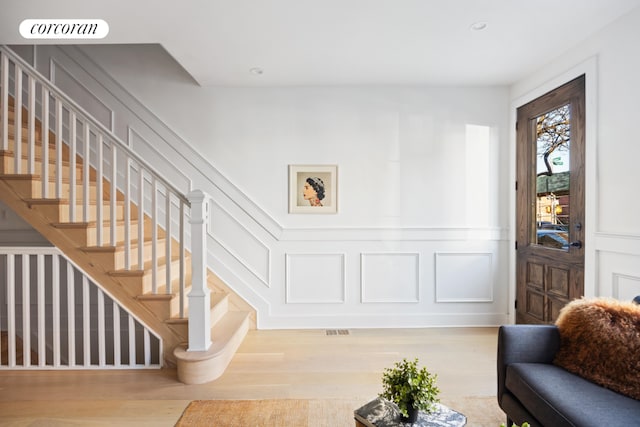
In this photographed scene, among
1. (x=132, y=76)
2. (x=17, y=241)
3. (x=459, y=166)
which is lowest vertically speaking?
(x=17, y=241)

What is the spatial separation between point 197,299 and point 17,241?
92.4 inches

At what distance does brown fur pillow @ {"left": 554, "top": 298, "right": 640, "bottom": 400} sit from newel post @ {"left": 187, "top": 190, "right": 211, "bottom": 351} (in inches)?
86.8

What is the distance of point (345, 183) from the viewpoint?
407cm

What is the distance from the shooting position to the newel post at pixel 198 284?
2.77 meters

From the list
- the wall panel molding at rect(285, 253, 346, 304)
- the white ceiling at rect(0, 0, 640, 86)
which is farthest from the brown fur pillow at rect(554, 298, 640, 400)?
the wall panel molding at rect(285, 253, 346, 304)

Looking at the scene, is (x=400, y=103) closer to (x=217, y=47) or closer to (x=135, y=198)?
(x=217, y=47)

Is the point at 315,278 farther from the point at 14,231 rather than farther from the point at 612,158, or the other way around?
the point at 14,231

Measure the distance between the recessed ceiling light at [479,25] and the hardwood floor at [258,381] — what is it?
8.31ft

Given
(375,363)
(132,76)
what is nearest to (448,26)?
(375,363)

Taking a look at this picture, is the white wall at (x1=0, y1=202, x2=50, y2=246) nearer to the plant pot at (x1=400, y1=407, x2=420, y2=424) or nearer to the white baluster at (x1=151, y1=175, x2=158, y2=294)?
the white baluster at (x1=151, y1=175, x2=158, y2=294)

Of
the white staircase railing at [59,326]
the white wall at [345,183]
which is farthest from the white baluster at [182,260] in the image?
Answer: the white wall at [345,183]

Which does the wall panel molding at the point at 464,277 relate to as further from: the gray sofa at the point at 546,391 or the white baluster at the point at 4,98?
the white baluster at the point at 4,98

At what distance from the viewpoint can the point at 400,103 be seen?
407 centimetres

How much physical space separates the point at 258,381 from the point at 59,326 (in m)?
1.68
